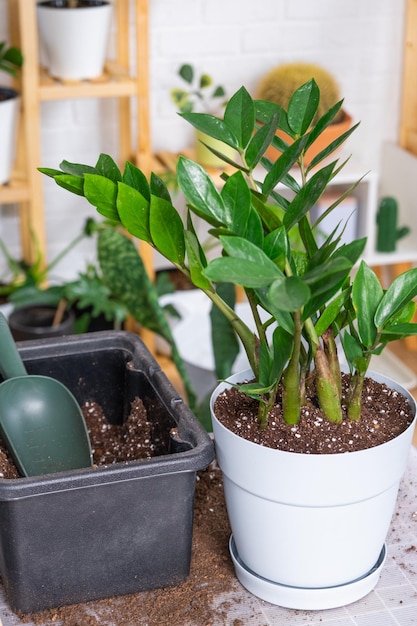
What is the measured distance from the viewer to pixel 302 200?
71 cm

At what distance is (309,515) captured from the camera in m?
0.76

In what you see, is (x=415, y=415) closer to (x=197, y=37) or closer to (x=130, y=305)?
(x=130, y=305)


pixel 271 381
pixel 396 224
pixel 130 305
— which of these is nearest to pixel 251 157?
pixel 271 381

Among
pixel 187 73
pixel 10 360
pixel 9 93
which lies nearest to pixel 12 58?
pixel 9 93

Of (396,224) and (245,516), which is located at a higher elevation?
(245,516)

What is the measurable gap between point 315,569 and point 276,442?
0.40 ft

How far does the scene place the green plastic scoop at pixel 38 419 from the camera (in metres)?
0.89

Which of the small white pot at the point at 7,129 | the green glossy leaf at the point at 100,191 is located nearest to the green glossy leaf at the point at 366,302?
the green glossy leaf at the point at 100,191

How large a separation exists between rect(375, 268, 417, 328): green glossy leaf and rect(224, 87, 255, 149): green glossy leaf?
0.57ft

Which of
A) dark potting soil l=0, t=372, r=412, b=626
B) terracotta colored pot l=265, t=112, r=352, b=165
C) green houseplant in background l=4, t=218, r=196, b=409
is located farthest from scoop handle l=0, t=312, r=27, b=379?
terracotta colored pot l=265, t=112, r=352, b=165

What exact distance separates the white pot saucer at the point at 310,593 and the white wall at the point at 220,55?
6.37 feet

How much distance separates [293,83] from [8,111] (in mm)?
762

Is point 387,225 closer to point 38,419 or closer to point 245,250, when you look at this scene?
point 38,419

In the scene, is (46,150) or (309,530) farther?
(46,150)
